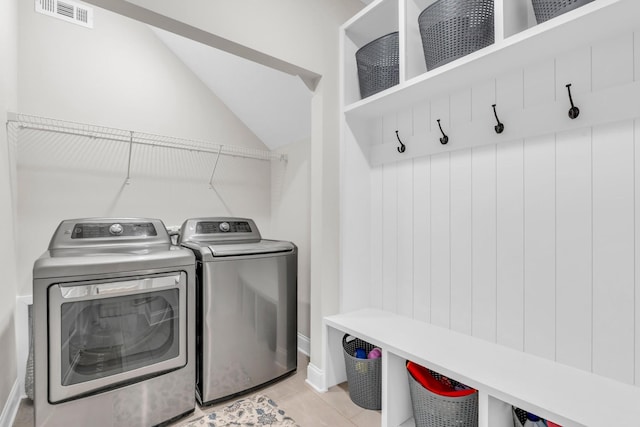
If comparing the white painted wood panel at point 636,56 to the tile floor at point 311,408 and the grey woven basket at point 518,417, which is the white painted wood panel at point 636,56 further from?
the tile floor at point 311,408

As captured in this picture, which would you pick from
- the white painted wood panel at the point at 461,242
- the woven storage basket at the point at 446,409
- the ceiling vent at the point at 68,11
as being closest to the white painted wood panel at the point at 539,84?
the white painted wood panel at the point at 461,242

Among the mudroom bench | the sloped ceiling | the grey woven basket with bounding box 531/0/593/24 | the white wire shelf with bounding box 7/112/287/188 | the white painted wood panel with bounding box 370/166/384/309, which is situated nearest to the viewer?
the mudroom bench

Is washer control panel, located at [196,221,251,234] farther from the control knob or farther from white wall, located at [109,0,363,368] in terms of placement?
white wall, located at [109,0,363,368]

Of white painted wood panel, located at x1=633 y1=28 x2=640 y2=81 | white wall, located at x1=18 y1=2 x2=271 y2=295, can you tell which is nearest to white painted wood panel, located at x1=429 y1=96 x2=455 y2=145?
white painted wood panel, located at x1=633 y1=28 x2=640 y2=81

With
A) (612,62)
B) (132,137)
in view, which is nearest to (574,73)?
(612,62)

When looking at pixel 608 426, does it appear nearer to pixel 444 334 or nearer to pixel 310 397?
pixel 444 334

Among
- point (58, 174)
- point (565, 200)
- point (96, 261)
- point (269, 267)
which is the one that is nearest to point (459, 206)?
point (565, 200)

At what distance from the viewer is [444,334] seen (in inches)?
65.4

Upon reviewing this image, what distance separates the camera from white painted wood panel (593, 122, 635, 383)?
118 centimetres

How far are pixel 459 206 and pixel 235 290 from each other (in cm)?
131

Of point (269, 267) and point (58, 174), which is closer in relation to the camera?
point (269, 267)

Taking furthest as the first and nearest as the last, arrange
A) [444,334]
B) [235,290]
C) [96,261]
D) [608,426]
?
[235,290] < [444,334] < [96,261] < [608,426]

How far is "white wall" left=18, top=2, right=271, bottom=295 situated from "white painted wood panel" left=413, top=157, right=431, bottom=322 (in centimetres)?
158

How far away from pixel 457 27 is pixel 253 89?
1589 mm
